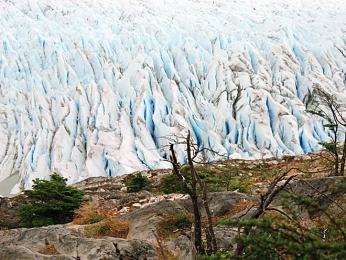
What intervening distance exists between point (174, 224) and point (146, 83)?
99.5 feet

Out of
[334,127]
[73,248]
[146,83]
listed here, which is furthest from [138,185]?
[146,83]

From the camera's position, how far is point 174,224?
859cm

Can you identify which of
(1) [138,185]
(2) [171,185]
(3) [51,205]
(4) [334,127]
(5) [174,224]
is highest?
(4) [334,127]

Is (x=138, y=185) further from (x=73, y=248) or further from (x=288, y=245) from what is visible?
(x=288, y=245)

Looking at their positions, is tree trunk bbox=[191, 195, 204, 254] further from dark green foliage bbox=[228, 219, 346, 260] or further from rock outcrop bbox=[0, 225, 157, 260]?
dark green foliage bbox=[228, 219, 346, 260]

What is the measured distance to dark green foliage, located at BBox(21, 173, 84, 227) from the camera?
39.7 ft

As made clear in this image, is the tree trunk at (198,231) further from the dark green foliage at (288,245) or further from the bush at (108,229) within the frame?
the bush at (108,229)

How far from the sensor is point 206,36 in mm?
43688

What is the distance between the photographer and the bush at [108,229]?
914 centimetres

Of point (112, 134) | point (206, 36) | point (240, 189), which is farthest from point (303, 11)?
point (240, 189)

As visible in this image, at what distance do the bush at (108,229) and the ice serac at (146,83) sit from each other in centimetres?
2277

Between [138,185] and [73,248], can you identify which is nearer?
[73,248]

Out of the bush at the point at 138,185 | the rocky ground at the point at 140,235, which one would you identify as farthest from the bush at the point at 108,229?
the bush at the point at 138,185

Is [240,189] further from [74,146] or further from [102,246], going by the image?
[74,146]
